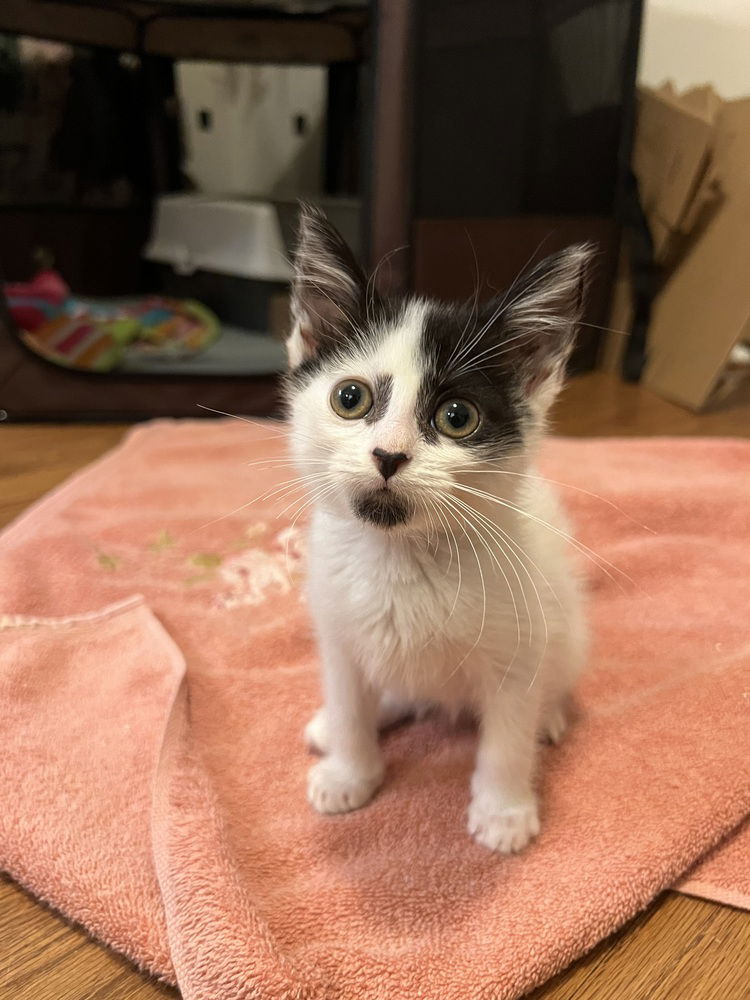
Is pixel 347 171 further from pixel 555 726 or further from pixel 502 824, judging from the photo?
pixel 502 824

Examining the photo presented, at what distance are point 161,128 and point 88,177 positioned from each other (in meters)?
0.33

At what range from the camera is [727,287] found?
7.47ft

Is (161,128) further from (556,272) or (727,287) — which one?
(556,272)

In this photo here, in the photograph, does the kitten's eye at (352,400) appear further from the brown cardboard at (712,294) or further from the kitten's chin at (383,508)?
the brown cardboard at (712,294)

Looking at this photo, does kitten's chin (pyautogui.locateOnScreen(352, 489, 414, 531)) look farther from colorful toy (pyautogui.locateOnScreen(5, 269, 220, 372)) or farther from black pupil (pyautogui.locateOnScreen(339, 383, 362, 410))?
colorful toy (pyautogui.locateOnScreen(5, 269, 220, 372))

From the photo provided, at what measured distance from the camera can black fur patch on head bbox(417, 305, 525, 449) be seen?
0.72m

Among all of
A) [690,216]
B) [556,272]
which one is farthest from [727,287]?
[556,272]

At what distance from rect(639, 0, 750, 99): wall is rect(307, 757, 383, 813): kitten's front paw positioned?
1.99 metres

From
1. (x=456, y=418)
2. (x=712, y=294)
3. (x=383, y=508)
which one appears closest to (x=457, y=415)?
(x=456, y=418)

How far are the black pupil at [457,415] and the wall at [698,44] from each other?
1772mm

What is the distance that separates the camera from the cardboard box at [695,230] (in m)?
2.18

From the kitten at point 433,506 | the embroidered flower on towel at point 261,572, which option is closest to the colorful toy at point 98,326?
the embroidered flower on towel at point 261,572

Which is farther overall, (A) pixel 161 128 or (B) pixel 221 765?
(A) pixel 161 128

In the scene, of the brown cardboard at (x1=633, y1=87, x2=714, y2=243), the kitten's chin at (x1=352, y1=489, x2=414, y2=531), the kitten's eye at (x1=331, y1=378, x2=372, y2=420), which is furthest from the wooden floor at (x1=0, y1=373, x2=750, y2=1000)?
the brown cardboard at (x1=633, y1=87, x2=714, y2=243)
